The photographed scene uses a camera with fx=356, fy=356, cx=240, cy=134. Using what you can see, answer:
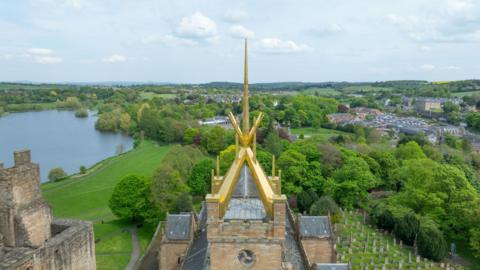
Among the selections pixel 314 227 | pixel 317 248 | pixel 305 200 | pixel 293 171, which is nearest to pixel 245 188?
pixel 314 227

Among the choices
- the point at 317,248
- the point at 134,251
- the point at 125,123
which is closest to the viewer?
the point at 317,248

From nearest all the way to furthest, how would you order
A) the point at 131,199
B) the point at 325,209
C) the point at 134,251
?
the point at 134,251 < the point at 325,209 < the point at 131,199

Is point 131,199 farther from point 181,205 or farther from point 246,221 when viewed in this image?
point 246,221

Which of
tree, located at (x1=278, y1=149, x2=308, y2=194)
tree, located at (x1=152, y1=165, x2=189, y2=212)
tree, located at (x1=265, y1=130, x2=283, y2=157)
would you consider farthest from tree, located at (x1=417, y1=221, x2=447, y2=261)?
tree, located at (x1=265, y1=130, x2=283, y2=157)

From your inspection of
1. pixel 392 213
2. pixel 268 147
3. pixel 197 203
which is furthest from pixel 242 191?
pixel 268 147

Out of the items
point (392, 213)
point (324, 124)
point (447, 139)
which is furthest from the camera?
point (324, 124)

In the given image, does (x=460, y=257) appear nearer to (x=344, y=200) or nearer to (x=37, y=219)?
(x=344, y=200)
